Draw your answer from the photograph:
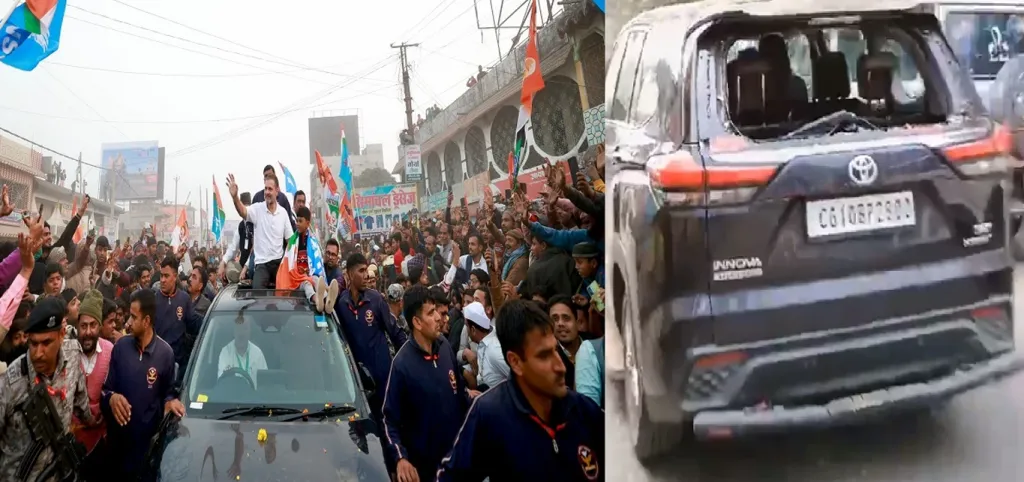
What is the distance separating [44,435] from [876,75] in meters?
3.31

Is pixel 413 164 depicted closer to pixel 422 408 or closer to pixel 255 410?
pixel 422 408

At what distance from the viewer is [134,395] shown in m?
3.71

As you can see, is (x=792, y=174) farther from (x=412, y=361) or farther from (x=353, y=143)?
(x=353, y=143)

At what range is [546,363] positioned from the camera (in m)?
1.93

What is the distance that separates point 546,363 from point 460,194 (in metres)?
1.16

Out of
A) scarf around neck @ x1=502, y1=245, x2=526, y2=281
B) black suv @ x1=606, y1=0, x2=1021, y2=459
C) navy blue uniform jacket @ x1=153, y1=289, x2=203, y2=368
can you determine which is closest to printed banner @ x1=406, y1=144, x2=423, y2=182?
scarf around neck @ x1=502, y1=245, x2=526, y2=281

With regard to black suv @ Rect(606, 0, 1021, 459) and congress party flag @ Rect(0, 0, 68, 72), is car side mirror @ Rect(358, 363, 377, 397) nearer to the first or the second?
congress party flag @ Rect(0, 0, 68, 72)

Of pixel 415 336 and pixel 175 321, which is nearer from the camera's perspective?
pixel 415 336

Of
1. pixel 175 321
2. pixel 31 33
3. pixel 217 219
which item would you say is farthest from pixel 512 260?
pixel 217 219

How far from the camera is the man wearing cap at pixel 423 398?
2785 mm

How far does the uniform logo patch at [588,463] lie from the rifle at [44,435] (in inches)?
94.3

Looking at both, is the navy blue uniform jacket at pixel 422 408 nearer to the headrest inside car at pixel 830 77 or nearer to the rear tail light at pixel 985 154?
the headrest inside car at pixel 830 77

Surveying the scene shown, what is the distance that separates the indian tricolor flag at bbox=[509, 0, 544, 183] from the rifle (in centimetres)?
224

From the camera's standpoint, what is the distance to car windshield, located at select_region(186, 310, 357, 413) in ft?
11.7
